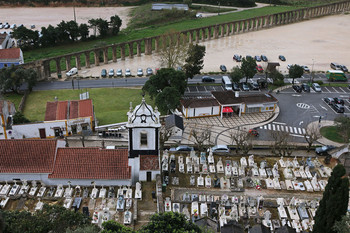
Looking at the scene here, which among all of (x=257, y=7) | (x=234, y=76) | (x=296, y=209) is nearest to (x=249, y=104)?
(x=234, y=76)

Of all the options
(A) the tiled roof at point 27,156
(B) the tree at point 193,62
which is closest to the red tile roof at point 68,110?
(A) the tiled roof at point 27,156

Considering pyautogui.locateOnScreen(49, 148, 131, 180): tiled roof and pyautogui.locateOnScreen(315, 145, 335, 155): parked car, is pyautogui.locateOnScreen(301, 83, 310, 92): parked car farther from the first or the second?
pyautogui.locateOnScreen(49, 148, 131, 180): tiled roof

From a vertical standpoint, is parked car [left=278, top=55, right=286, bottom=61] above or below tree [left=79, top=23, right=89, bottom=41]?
below

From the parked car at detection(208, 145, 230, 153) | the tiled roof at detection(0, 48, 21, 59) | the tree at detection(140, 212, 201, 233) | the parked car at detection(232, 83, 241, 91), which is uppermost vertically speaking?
the tiled roof at detection(0, 48, 21, 59)

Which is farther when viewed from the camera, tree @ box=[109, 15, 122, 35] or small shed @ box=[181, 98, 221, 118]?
tree @ box=[109, 15, 122, 35]

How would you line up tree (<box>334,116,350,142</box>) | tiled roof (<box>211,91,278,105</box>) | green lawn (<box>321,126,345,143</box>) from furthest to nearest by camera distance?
1. tiled roof (<box>211,91,278,105</box>)
2. green lawn (<box>321,126,345,143</box>)
3. tree (<box>334,116,350,142</box>)

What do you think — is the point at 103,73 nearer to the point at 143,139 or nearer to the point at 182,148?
the point at 182,148

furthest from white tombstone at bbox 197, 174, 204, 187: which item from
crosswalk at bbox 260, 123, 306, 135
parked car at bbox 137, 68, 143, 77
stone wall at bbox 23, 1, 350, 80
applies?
stone wall at bbox 23, 1, 350, 80

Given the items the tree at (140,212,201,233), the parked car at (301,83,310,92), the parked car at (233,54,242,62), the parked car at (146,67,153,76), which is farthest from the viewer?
the parked car at (233,54,242,62)
